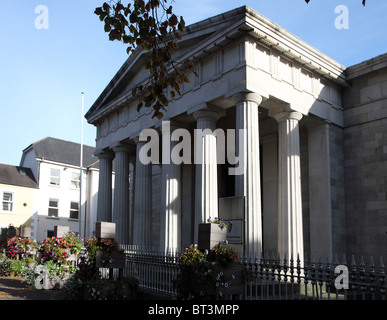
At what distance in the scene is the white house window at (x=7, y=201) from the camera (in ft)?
109

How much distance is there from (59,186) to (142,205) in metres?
19.5

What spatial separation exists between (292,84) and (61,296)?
1064 centimetres

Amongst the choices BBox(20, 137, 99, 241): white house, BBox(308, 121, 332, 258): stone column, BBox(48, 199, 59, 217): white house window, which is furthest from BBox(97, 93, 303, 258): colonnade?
BBox(48, 199, 59, 217): white house window

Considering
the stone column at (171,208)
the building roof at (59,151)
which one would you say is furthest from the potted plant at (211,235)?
the building roof at (59,151)

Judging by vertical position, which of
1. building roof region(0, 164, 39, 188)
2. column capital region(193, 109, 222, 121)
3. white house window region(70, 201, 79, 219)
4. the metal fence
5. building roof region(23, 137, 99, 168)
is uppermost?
building roof region(23, 137, 99, 168)

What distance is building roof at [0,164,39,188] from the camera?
33.8 meters

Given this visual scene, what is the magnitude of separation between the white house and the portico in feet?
60.4

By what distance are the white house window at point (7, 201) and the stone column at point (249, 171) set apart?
82.1 ft

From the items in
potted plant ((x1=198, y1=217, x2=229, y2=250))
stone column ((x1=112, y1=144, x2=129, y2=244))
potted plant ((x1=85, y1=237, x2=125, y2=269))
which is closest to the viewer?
potted plant ((x1=198, y1=217, x2=229, y2=250))

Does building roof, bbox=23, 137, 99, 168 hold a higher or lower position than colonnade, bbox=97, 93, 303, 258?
higher

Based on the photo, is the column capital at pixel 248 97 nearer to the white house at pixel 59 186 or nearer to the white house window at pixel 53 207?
the white house at pixel 59 186

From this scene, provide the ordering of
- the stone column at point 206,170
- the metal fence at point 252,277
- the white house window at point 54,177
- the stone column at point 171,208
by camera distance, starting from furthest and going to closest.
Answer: the white house window at point 54,177 < the stone column at point 171,208 < the stone column at point 206,170 < the metal fence at point 252,277

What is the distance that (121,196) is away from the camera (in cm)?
2214

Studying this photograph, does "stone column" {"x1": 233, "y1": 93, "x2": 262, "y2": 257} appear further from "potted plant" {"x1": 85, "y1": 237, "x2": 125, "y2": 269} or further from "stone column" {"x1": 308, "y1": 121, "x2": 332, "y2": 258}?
"potted plant" {"x1": 85, "y1": 237, "x2": 125, "y2": 269}
